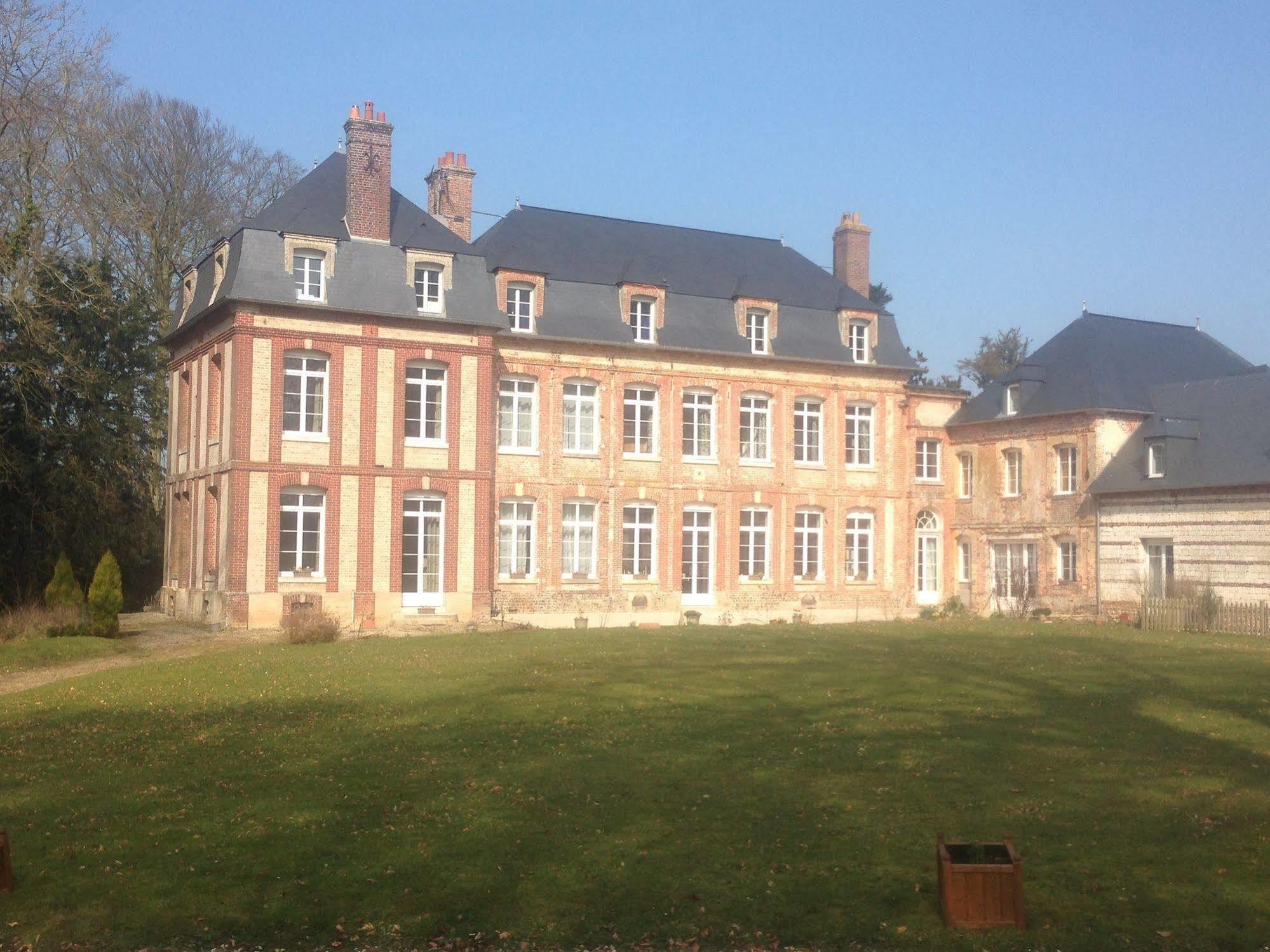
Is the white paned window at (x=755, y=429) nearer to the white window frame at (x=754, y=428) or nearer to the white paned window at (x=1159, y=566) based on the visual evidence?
the white window frame at (x=754, y=428)

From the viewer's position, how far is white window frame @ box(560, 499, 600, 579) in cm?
2864

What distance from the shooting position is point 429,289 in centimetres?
2667

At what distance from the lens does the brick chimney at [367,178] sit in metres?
26.3

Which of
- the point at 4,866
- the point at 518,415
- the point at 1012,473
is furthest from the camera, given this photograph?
the point at 1012,473

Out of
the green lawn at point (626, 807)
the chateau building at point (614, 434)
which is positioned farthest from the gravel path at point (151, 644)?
the green lawn at point (626, 807)

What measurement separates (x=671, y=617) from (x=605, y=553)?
2.13 m

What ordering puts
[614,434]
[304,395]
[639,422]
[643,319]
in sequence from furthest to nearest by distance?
[643,319]
[639,422]
[614,434]
[304,395]

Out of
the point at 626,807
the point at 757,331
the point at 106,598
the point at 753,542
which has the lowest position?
the point at 626,807

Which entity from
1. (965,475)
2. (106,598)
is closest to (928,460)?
(965,475)

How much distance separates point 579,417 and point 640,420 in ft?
5.09

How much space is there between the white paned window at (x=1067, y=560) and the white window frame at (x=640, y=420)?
1039 cm

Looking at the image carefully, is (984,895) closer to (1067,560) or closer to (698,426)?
(698,426)

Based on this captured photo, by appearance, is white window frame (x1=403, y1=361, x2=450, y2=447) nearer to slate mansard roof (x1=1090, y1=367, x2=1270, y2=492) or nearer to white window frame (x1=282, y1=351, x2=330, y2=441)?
white window frame (x1=282, y1=351, x2=330, y2=441)

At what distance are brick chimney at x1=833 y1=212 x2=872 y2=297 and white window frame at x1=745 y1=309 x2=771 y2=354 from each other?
4.26 meters
